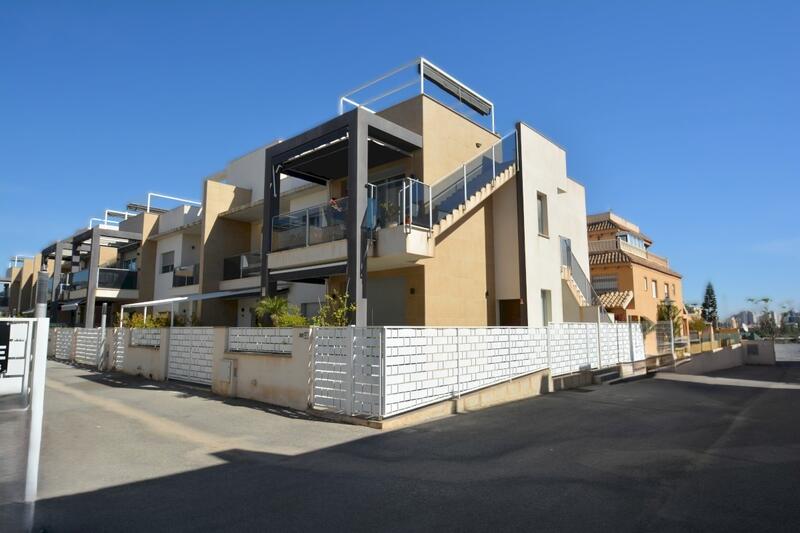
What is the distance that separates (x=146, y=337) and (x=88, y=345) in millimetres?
6804

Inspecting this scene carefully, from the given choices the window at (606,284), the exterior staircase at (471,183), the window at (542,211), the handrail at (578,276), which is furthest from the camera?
the window at (606,284)

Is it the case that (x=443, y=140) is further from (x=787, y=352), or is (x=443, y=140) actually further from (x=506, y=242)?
(x=787, y=352)

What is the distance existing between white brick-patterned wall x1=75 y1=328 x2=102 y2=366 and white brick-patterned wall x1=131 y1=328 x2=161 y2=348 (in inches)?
130

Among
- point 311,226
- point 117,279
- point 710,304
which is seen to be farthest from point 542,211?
point 710,304

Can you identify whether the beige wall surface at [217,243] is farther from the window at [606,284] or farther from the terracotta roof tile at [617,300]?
the window at [606,284]

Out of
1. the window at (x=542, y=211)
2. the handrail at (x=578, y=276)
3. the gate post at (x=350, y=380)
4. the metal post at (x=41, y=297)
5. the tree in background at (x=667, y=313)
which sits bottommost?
the gate post at (x=350, y=380)

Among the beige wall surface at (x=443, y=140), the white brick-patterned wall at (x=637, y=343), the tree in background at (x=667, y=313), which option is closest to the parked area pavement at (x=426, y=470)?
the beige wall surface at (x=443, y=140)

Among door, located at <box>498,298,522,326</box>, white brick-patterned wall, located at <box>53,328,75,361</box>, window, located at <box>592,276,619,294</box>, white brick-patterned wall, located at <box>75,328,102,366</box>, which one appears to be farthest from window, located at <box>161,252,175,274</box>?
window, located at <box>592,276,619,294</box>

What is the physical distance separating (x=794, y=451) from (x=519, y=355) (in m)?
6.13

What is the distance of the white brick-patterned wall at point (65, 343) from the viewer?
923 inches

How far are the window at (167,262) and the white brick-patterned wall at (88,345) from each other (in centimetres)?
607

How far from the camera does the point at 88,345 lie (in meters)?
21.6

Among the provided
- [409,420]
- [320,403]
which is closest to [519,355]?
[409,420]

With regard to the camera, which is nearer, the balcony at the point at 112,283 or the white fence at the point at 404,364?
the white fence at the point at 404,364
